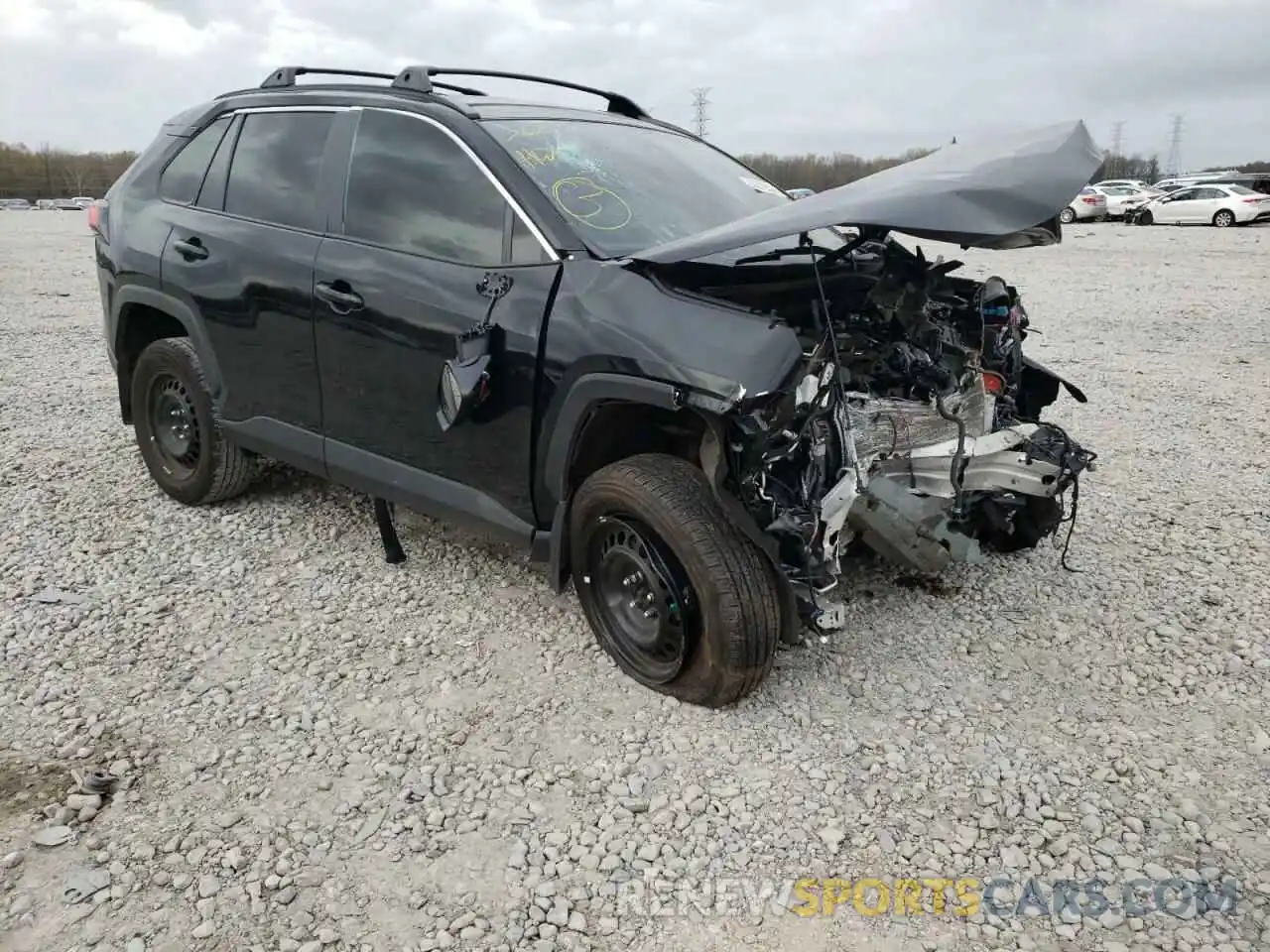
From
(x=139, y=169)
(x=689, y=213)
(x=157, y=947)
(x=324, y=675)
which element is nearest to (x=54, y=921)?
(x=157, y=947)

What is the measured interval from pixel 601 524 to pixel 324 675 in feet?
3.76

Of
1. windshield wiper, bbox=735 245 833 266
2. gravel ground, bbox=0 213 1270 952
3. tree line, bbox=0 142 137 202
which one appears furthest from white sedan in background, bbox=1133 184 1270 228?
tree line, bbox=0 142 137 202

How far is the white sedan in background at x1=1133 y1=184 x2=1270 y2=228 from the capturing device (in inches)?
1035

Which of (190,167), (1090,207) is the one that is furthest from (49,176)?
(190,167)

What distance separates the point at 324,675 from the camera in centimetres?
341

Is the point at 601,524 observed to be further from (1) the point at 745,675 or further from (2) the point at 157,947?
(2) the point at 157,947

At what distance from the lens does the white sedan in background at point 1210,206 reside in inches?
1035

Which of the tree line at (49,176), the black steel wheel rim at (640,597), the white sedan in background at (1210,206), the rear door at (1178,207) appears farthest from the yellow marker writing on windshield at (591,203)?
the tree line at (49,176)

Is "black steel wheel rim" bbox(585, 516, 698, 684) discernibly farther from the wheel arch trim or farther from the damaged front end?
the wheel arch trim

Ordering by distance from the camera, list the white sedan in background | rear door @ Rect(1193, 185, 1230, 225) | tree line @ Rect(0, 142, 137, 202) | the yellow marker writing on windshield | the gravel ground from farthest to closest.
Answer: tree line @ Rect(0, 142, 137, 202), rear door @ Rect(1193, 185, 1230, 225), the white sedan in background, the yellow marker writing on windshield, the gravel ground

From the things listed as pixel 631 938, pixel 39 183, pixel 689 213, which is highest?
pixel 39 183

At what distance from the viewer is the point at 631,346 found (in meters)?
2.95

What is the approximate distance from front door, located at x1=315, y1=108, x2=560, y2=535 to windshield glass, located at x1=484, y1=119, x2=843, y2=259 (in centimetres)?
20

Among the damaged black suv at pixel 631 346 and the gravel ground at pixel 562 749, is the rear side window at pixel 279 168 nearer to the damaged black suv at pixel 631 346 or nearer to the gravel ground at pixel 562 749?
the damaged black suv at pixel 631 346
